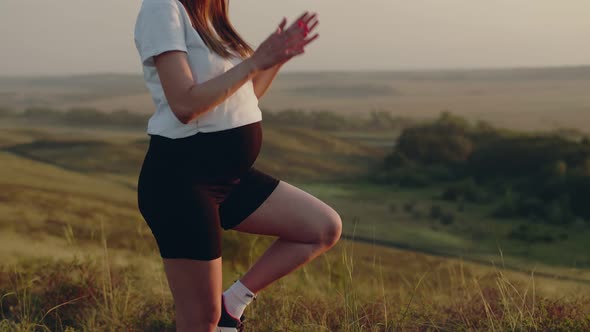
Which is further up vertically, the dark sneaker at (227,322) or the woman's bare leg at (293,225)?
the woman's bare leg at (293,225)

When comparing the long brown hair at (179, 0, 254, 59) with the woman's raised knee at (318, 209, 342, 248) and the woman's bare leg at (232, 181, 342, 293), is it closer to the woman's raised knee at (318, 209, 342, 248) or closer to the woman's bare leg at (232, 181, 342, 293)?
the woman's bare leg at (232, 181, 342, 293)

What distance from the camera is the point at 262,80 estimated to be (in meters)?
2.83

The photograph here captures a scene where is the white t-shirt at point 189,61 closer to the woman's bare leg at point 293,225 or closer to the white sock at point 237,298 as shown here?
the woman's bare leg at point 293,225

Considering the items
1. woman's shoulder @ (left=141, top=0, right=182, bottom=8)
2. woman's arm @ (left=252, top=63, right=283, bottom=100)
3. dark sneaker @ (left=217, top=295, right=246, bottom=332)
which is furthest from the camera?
dark sneaker @ (left=217, top=295, right=246, bottom=332)

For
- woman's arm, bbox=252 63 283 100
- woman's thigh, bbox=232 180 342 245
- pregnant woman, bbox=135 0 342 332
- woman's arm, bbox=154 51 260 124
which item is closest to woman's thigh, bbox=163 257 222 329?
pregnant woman, bbox=135 0 342 332

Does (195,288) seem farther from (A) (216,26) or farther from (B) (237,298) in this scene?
(A) (216,26)

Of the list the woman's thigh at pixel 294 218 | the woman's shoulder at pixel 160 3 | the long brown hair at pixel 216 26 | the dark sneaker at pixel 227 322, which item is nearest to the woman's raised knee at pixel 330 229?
the woman's thigh at pixel 294 218

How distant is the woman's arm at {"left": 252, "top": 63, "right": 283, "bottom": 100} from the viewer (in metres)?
2.83

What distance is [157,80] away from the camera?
2424 millimetres

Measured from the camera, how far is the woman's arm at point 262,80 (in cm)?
283

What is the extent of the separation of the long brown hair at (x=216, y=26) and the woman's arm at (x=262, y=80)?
0.23m

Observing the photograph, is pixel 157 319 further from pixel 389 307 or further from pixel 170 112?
pixel 170 112

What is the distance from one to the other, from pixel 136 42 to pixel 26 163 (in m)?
8.70

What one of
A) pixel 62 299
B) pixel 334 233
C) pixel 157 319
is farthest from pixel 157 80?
pixel 62 299
